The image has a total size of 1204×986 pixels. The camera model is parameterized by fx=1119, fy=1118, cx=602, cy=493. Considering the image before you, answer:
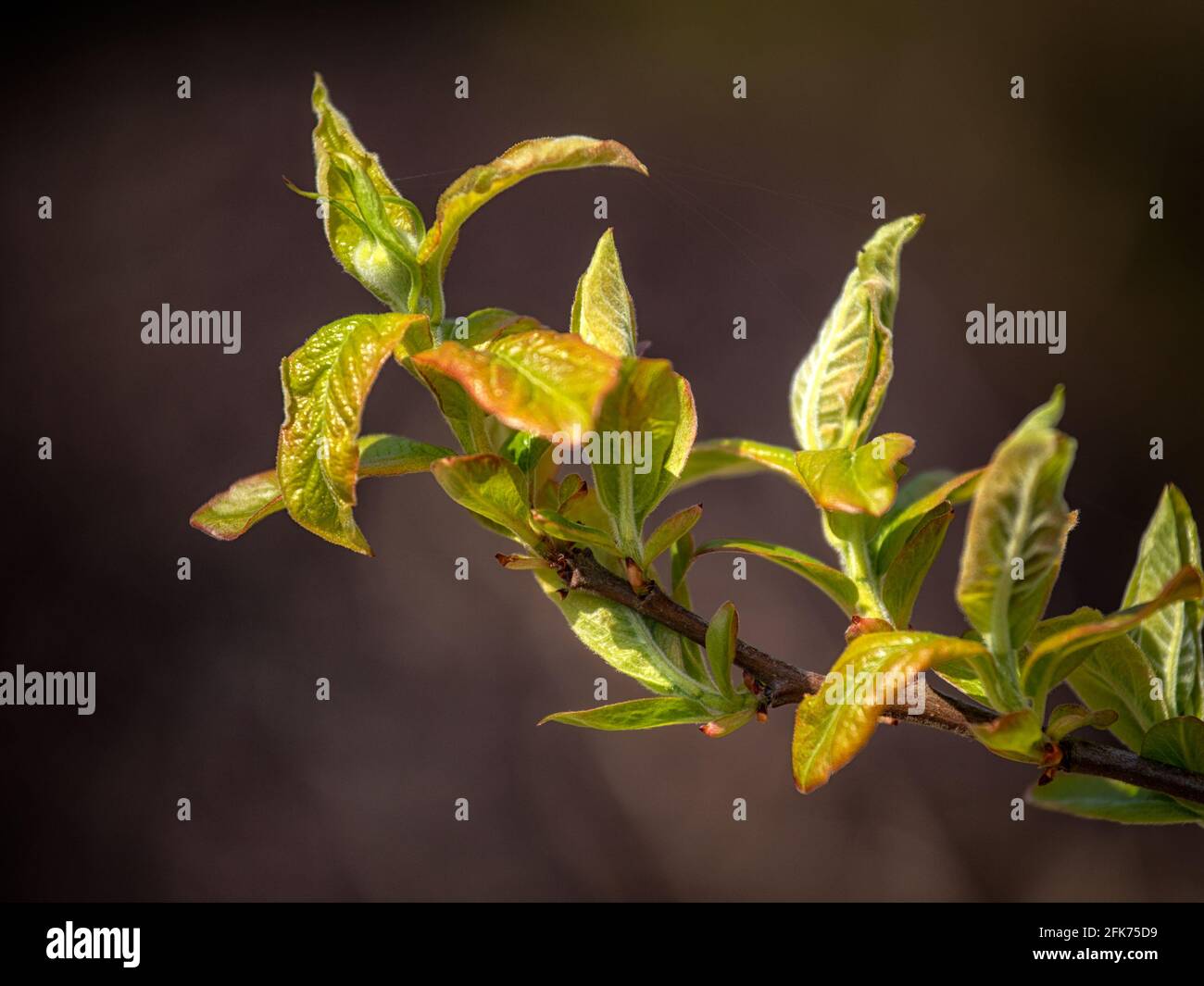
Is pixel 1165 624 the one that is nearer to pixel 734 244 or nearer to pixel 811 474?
pixel 811 474

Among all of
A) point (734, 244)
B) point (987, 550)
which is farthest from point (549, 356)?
point (734, 244)

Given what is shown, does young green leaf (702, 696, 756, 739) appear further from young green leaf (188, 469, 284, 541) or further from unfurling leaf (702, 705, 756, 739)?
young green leaf (188, 469, 284, 541)

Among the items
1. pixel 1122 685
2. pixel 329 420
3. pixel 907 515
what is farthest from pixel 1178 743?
pixel 329 420

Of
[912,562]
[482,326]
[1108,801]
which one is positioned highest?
[482,326]

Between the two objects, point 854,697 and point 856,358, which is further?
point 856,358

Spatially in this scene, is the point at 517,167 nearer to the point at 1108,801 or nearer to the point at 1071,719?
the point at 1071,719

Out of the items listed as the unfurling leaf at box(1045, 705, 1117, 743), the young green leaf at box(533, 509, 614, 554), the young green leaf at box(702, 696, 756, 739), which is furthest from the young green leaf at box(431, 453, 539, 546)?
the unfurling leaf at box(1045, 705, 1117, 743)

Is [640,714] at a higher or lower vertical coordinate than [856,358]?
lower
